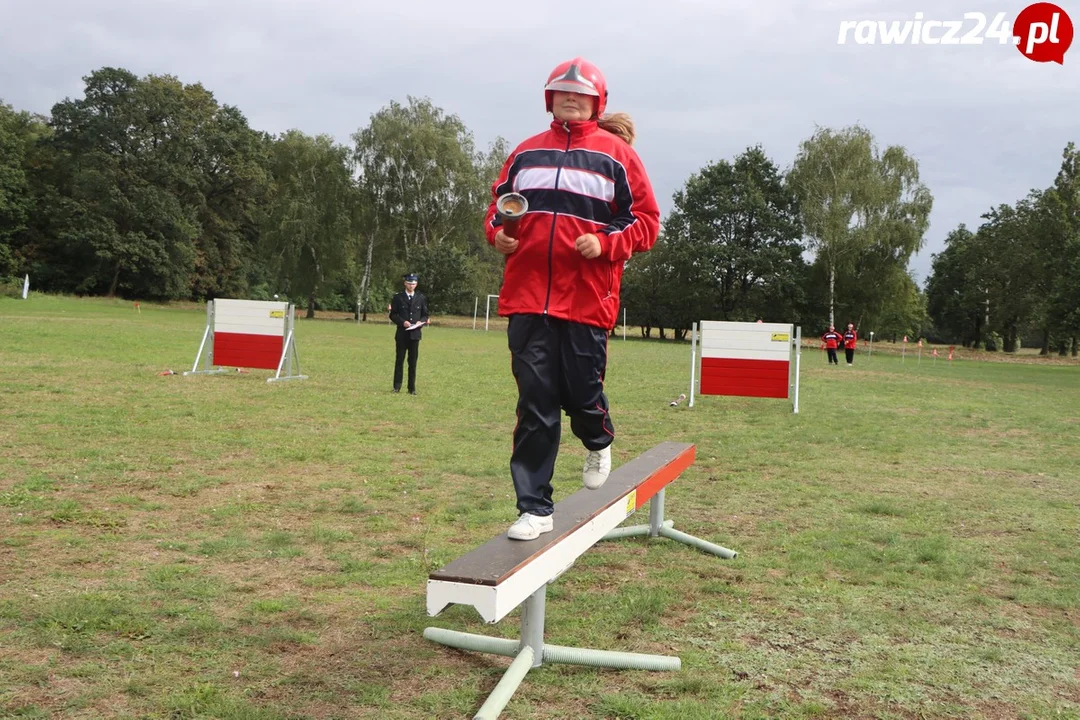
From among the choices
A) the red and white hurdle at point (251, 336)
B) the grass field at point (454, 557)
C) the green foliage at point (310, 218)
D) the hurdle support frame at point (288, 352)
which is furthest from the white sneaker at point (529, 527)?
the green foliage at point (310, 218)

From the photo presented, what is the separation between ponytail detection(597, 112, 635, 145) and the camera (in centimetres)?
426

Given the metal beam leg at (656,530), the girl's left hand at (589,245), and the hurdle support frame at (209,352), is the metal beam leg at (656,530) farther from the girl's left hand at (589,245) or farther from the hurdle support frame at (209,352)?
the hurdle support frame at (209,352)

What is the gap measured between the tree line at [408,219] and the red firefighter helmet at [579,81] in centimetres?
5534

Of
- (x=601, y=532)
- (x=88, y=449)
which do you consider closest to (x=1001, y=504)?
(x=601, y=532)

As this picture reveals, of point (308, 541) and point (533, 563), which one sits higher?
point (533, 563)

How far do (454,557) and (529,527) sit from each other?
1.81 meters

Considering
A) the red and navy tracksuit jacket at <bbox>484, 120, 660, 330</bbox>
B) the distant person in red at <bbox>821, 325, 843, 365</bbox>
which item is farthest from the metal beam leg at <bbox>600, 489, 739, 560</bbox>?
the distant person in red at <bbox>821, 325, 843, 365</bbox>

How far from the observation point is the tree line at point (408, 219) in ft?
190

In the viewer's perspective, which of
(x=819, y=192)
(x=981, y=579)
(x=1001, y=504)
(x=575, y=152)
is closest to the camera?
(x=575, y=152)

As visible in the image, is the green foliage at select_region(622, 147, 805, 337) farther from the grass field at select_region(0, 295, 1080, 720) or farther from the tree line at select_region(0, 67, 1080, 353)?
the grass field at select_region(0, 295, 1080, 720)

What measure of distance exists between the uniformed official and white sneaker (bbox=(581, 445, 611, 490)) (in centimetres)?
1128

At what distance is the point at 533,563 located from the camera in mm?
3580

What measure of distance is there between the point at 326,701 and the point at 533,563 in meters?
0.94

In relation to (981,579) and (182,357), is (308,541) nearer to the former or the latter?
(981,579)
